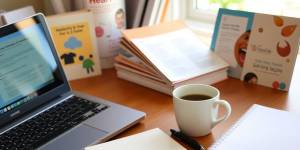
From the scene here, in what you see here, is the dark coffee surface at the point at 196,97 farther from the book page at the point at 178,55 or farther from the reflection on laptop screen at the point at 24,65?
the reflection on laptop screen at the point at 24,65

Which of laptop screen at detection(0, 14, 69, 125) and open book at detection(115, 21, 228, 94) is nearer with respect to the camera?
laptop screen at detection(0, 14, 69, 125)

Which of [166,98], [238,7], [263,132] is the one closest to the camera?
[263,132]

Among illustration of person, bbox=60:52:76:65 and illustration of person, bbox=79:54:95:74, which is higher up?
illustration of person, bbox=60:52:76:65

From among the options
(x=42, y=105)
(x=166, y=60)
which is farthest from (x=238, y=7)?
(x=42, y=105)

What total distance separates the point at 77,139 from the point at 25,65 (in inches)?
10.5

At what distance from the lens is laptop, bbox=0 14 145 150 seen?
85 cm

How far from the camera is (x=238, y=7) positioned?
4.93 ft

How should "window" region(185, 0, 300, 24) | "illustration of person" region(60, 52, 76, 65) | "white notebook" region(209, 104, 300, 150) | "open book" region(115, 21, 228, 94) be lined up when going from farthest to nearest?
1. "window" region(185, 0, 300, 24)
2. "illustration of person" region(60, 52, 76, 65)
3. "open book" region(115, 21, 228, 94)
4. "white notebook" region(209, 104, 300, 150)

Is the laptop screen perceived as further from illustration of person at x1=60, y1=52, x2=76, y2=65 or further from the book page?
the book page

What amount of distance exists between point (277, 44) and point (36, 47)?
0.64 metres

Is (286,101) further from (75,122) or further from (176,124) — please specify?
(75,122)

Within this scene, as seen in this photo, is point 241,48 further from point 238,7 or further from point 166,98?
point 238,7

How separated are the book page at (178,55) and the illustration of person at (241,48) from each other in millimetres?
44

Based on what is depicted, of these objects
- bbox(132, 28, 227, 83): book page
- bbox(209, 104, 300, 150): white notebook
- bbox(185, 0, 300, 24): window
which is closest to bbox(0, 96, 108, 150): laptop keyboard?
bbox(132, 28, 227, 83): book page
